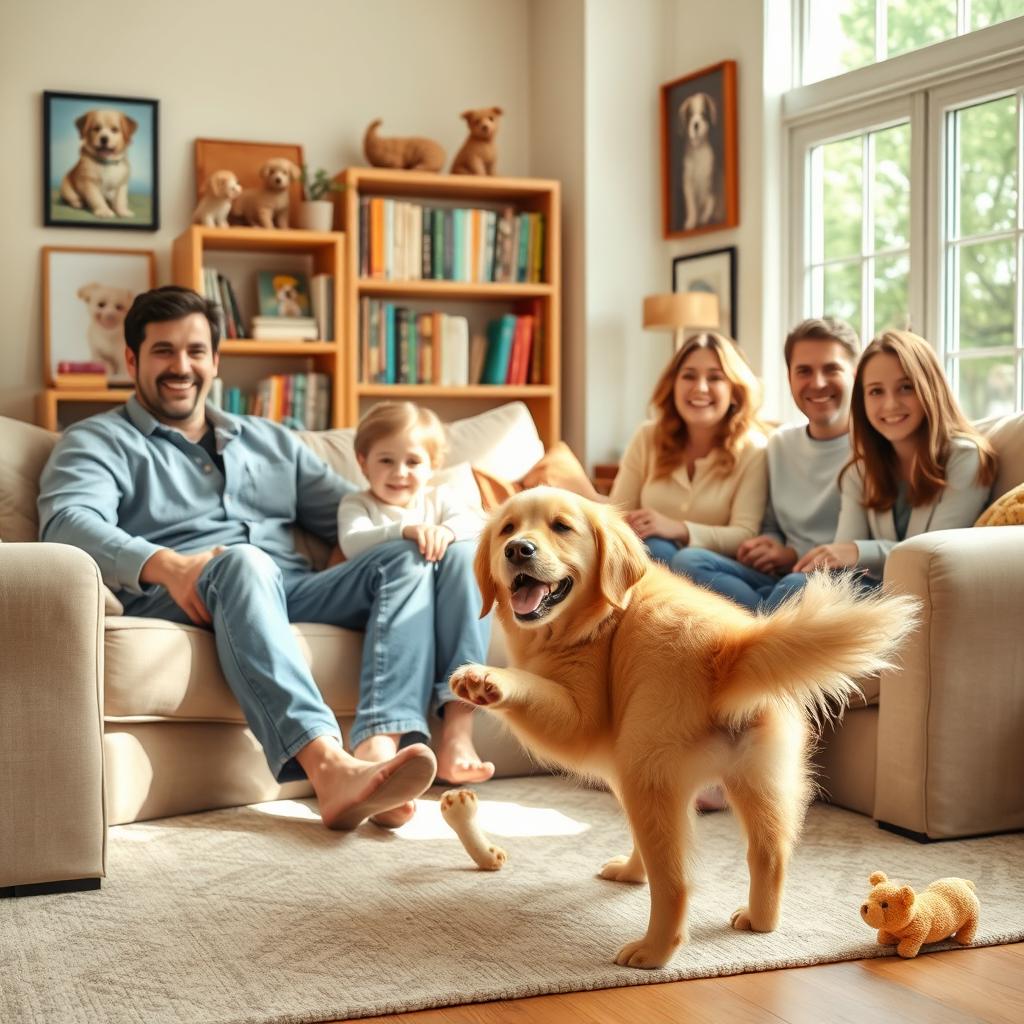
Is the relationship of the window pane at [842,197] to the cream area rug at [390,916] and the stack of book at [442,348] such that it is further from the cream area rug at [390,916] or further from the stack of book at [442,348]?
the cream area rug at [390,916]

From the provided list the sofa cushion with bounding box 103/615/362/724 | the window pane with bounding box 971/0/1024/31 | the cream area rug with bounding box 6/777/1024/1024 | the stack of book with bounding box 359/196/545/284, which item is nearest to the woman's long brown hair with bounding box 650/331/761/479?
the cream area rug with bounding box 6/777/1024/1024

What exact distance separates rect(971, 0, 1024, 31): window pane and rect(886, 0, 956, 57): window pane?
7 cm

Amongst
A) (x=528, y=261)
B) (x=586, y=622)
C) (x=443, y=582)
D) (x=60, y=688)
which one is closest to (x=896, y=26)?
(x=528, y=261)

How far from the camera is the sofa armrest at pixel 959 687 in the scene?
2.38m

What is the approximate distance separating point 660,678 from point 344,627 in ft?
3.81

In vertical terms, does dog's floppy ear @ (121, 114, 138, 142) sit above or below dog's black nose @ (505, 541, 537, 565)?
above

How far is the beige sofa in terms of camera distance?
2.09m

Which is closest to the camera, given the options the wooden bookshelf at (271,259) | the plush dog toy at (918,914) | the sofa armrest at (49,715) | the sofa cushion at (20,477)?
the plush dog toy at (918,914)

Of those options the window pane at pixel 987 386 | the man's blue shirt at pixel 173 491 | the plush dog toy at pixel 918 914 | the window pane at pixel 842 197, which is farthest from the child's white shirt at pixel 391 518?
the window pane at pixel 842 197

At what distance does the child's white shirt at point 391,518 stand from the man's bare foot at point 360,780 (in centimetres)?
57

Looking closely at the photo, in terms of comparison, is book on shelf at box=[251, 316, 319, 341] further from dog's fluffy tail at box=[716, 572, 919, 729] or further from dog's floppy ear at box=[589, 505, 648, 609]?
dog's fluffy tail at box=[716, 572, 919, 729]

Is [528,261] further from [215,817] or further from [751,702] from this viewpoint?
[751,702]

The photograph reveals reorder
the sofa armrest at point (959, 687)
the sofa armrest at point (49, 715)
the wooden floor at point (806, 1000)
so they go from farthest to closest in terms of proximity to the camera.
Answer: the sofa armrest at point (959, 687) → the sofa armrest at point (49, 715) → the wooden floor at point (806, 1000)

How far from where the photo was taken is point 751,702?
1.75 meters
